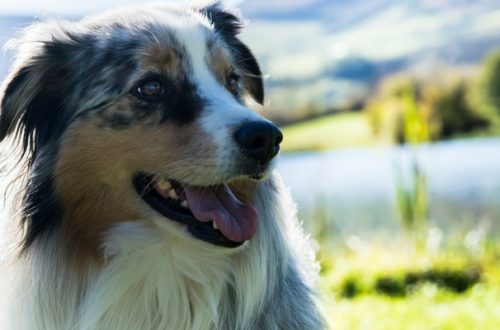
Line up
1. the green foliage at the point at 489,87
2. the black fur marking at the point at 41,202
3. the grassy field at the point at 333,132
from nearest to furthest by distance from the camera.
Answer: the black fur marking at the point at 41,202, the grassy field at the point at 333,132, the green foliage at the point at 489,87

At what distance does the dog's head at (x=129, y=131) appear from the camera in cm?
311

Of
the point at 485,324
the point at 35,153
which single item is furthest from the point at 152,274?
the point at 485,324

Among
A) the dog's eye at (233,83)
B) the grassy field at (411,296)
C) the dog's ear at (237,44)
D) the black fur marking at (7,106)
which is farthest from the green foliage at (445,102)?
the black fur marking at (7,106)

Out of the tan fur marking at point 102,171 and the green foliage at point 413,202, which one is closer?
the tan fur marking at point 102,171

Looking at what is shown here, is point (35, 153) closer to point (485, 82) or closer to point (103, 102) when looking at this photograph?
point (103, 102)

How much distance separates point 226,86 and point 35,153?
2.89 ft

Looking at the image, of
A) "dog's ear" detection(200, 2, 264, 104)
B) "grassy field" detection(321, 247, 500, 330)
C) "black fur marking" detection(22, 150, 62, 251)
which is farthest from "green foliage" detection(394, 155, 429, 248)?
"black fur marking" detection(22, 150, 62, 251)

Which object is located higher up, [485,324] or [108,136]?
[108,136]

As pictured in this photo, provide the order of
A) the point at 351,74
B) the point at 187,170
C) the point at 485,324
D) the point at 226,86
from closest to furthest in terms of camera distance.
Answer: the point at 187,170 < the point at 226,86 < the point at 485,324 < the point at 351,74

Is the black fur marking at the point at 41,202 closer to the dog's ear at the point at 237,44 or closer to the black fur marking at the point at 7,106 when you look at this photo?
the black fur marking at the point at 7,106

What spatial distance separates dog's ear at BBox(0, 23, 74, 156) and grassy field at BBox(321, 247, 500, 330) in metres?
2.68

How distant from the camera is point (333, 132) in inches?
460

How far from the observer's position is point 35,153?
3287mm

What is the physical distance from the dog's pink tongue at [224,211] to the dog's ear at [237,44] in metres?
0.81
